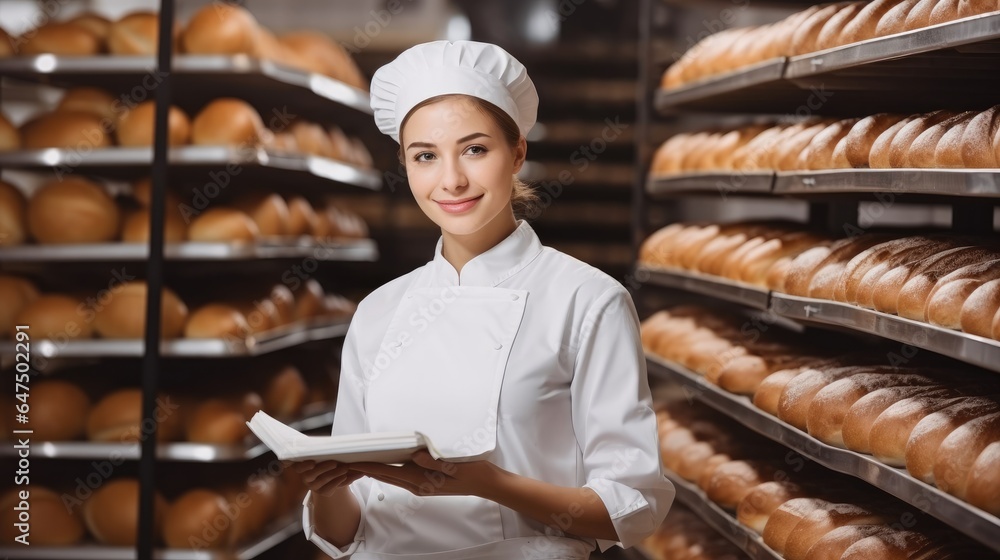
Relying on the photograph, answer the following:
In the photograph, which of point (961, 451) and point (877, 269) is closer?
point (961, 451)

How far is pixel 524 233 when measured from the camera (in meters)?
1.81

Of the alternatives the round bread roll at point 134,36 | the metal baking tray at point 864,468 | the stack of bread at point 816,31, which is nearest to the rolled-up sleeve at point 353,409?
the metal baking tray at point 864,468

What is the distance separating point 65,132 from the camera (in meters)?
3.19

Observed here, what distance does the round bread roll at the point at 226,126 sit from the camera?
11.0ft

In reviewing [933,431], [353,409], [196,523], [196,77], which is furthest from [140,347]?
[933,431]

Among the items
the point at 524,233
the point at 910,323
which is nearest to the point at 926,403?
the point at 910,323

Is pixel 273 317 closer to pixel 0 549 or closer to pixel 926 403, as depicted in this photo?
pixel 0 549

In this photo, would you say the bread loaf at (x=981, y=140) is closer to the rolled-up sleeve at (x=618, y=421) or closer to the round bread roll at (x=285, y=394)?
the rolled-up sleeve at (x=618, y=421)

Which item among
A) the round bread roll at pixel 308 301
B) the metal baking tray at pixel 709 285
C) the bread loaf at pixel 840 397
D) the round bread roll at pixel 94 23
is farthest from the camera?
the round bread roll at pixel 308 301

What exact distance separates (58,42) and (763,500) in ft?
8.31

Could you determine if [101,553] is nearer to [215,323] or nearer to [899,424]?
[215,323]

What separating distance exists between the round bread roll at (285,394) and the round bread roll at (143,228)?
70 centimetres

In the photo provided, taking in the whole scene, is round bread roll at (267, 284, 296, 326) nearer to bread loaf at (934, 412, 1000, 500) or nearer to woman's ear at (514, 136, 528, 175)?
woman's ear at (514, 136, 528, 175)

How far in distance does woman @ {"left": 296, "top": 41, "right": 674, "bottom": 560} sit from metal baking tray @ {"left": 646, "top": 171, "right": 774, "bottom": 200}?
48.3 inches
